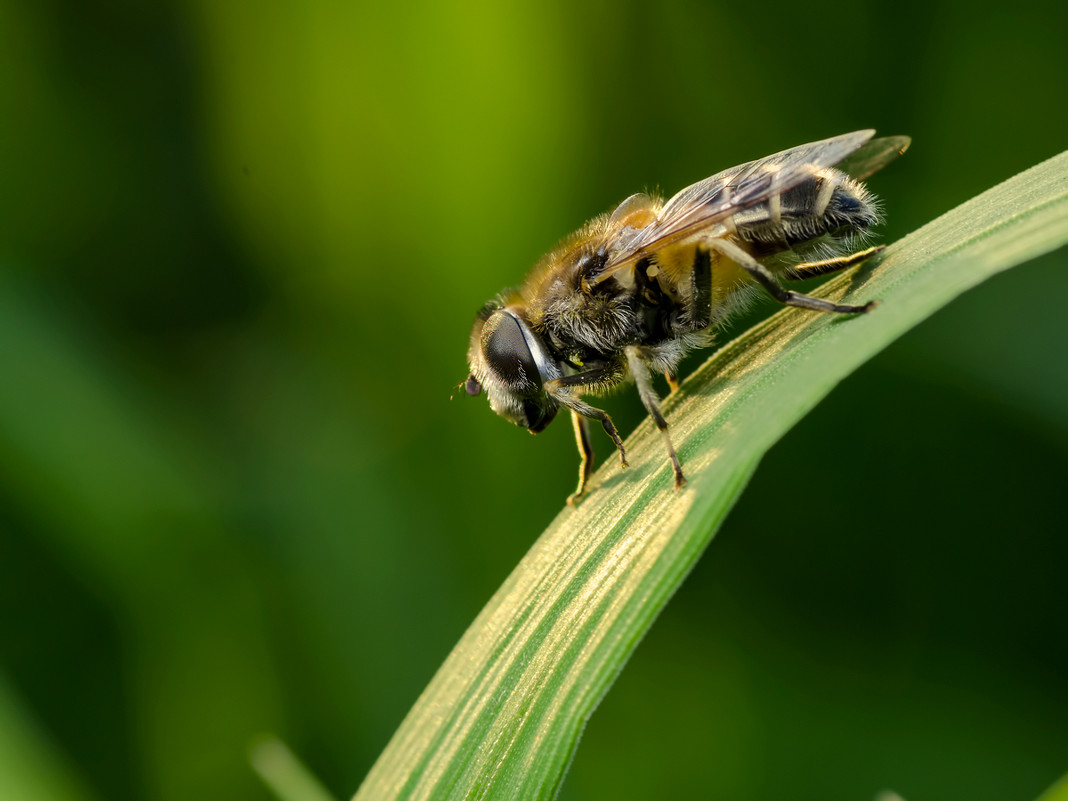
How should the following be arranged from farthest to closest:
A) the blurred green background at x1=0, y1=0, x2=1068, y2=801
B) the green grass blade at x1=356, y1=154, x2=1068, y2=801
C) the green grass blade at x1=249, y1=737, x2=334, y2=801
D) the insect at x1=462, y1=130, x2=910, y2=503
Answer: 1. the blurred green background at x1=0, y1=0, x2=1068, y2=801
2. the insect at x1=462, y1=130, x2=910, y2=503
3. the green grass blade at x1=249, y1=737, x2=334, y2=801
4. the green grass blade at x1=356, y1=154, x2=1068, y2=801

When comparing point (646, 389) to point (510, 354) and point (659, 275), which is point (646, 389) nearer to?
point (659, 275)

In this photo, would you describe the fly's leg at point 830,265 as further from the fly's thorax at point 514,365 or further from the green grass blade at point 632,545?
the fly's thorax at point 514,365

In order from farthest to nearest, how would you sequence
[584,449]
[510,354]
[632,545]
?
1. [584,449]
2. [510,354]
3. [632,545]

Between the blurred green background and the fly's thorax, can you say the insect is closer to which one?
the fly's thorax

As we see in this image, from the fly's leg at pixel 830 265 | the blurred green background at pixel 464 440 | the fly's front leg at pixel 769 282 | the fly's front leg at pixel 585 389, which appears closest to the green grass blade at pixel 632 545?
the fly's front leg at pixel 769 282

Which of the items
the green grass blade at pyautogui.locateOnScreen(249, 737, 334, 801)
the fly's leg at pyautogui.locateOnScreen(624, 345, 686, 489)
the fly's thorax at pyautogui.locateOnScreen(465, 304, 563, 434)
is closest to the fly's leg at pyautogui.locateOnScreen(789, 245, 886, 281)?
the fly's leg at pyautogui.locateOnScreen(624, 345, 686, 489)

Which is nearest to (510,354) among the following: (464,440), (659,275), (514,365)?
(514,365)

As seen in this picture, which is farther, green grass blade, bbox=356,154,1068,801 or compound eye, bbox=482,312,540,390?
compound eye, bbox=482,312,540,390
